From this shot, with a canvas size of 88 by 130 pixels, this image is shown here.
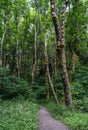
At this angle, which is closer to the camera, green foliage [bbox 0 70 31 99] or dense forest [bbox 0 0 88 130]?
dense forest [bbox 0 0 88 130]

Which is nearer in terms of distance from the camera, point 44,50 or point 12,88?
point 12,88

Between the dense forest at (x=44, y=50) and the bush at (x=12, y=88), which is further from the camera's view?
the bush at (x=12, y=88)

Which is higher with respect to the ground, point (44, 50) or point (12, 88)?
point (44, 50)

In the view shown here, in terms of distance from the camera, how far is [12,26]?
36031 mm

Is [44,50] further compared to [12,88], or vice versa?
[44,50]

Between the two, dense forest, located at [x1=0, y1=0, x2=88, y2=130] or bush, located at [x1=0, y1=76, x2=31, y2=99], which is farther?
bush, located at [x1=0, y1=76, x2=31, y2=99]

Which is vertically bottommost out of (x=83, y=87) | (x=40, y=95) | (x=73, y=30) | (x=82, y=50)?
(x=40, y=95)

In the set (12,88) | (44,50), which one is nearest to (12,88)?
(12,88)

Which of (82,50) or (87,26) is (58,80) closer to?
(82,50)

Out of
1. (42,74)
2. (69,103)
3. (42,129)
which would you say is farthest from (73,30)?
(42,129)

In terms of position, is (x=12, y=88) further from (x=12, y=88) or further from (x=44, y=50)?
(x=44, y=50)

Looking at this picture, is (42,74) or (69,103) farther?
(42,74)

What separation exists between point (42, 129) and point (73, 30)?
23.1 m

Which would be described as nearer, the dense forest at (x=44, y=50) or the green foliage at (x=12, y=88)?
the dense forest at (x=44, y=50)
